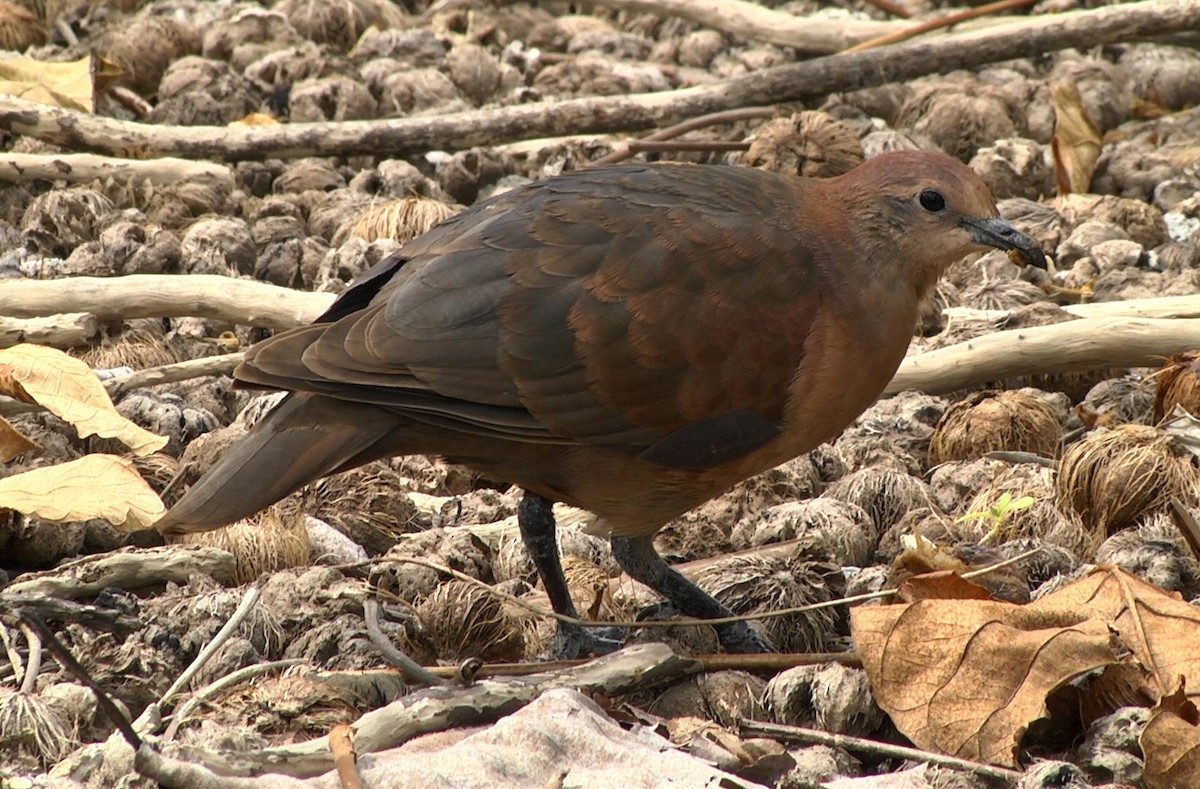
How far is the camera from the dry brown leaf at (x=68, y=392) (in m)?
4.38

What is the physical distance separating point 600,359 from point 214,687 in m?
1.18

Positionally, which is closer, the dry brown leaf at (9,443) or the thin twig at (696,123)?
the dry brown leaf at (9,443)

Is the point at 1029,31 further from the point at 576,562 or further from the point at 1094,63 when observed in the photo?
the point at 576,562

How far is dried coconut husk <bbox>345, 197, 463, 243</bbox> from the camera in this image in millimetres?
5656

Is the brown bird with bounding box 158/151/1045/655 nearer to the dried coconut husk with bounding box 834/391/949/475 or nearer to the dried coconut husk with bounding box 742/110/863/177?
the dried coconut husk with bounding box 834/391/949/475

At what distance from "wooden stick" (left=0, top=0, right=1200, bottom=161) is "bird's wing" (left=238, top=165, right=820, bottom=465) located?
2.33 meters

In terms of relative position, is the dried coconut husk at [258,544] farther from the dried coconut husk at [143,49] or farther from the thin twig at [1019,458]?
the dried coconut husk at [143,49]

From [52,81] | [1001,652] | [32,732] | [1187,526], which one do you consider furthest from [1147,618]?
[52,81]

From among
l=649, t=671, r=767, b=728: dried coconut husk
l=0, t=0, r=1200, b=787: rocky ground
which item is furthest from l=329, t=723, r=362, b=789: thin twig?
l=649, t=671, r=767, b=728: dried coconut husk

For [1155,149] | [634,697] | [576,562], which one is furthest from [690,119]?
[634,697]

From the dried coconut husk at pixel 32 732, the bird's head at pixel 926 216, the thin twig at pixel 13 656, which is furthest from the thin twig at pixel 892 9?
the dried coconut husk at pixel 32 732

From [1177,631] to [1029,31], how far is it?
3.96 meters

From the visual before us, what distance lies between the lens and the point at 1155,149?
6.58 metres

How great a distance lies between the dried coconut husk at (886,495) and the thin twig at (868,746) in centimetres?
100
